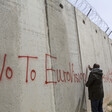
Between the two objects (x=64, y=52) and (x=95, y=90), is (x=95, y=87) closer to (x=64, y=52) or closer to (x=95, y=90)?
(x=95, y=90)

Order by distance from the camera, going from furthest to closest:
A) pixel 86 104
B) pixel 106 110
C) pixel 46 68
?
pixel 106 110, pixel 86 104, pixel 46 68

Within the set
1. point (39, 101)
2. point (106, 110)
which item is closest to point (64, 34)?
point (39, 101)

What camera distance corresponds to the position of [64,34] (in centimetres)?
335

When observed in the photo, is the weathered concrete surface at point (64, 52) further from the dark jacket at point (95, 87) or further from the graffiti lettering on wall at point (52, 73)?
the dark jacket at point (95, 87)

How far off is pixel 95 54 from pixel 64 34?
6.86ft

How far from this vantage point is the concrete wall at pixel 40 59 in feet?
6.66

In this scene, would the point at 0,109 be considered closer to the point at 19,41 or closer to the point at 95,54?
the point at 19,41

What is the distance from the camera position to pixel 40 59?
8.21ft

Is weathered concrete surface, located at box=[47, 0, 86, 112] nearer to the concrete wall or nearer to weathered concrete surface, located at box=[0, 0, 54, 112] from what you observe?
the concrete wall

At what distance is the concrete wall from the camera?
203 cm

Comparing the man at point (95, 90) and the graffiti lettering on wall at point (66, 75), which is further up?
the graffiti lettering on wall at point (66, 75)

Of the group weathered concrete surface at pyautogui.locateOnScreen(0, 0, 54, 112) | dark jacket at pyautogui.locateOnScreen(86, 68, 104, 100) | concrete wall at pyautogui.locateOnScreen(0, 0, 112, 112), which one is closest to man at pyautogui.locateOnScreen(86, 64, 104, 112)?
dark jacket at pyautogui.locateOnScreen(86, 68, 104, 100)

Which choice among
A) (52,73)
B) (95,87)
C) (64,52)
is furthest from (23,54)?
(95,87)

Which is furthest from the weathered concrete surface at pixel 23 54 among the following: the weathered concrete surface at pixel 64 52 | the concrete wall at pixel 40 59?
the weathered concrete surface at pixel 64 52
